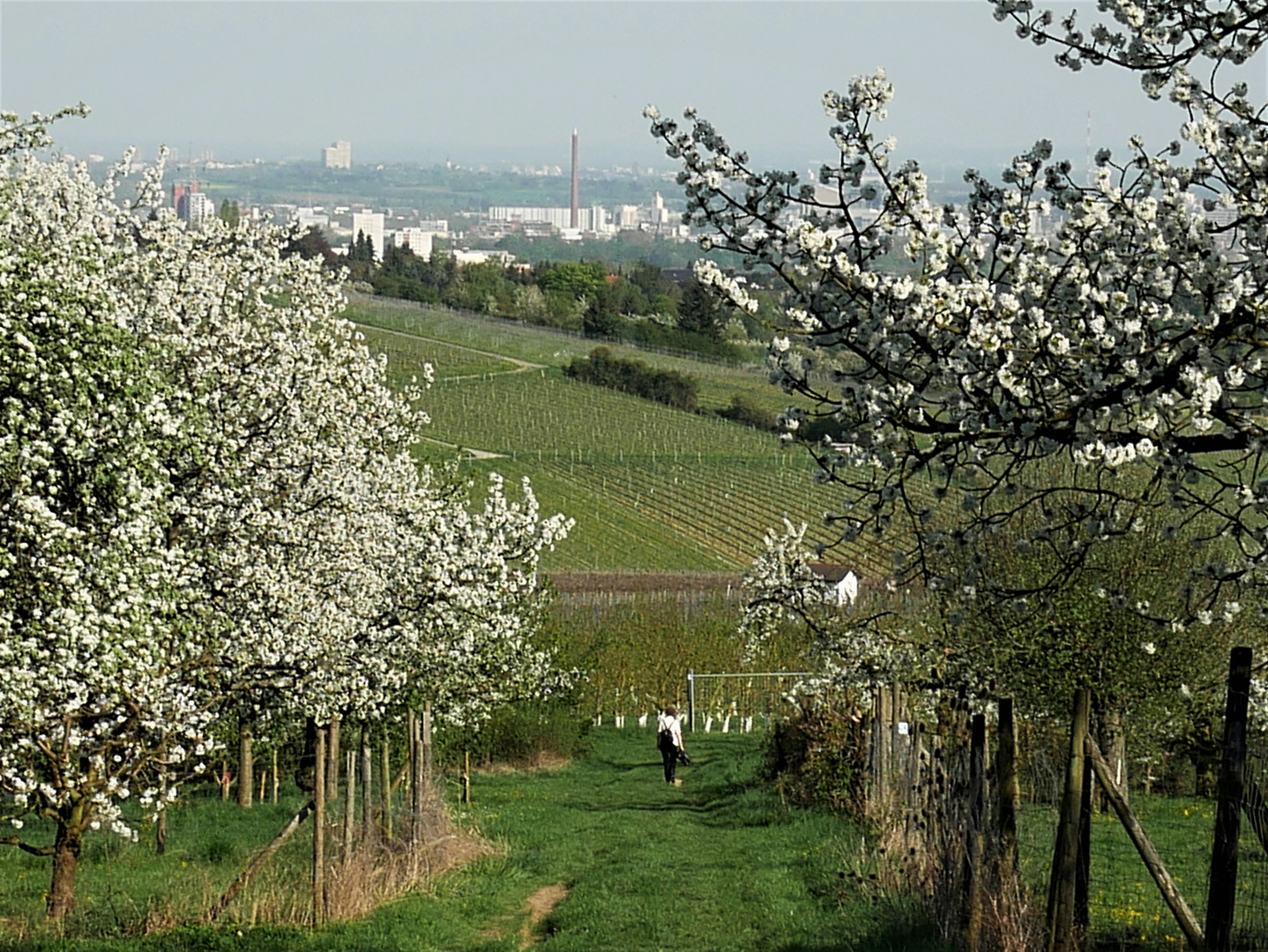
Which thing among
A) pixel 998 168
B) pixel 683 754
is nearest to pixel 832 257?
pixel 998 168

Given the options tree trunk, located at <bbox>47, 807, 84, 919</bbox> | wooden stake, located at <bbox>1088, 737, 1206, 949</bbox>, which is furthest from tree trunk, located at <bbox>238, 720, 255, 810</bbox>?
wooden stake, located at <bbox>1088, 737, 1206, 949</bbox>

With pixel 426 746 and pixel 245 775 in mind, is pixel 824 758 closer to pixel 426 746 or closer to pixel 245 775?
pixel 426 746

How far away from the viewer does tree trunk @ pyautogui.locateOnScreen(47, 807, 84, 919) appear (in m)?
12.3

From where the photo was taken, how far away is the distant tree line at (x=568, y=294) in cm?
8756

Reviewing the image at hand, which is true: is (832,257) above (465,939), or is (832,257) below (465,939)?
above

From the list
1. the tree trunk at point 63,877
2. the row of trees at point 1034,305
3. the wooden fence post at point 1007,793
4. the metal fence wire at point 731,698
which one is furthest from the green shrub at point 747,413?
the row of trees at point 1034,305

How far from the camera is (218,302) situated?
628 inches

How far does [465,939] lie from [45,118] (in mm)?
7778

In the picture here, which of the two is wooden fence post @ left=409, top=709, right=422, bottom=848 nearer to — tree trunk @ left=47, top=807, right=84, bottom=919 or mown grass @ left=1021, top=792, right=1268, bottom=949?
tree trunk @ left=47, top=807, right=84, bottom=919

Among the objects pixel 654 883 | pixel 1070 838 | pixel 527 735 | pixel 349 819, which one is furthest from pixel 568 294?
pixel 1070 838

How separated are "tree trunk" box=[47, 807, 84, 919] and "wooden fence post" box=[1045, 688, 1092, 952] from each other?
8.19 metres

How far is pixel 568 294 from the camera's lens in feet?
366

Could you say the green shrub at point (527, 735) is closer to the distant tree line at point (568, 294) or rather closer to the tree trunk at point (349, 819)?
the tree trunk at point (349, 819)

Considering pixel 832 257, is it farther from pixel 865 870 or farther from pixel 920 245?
pixel 865 870
